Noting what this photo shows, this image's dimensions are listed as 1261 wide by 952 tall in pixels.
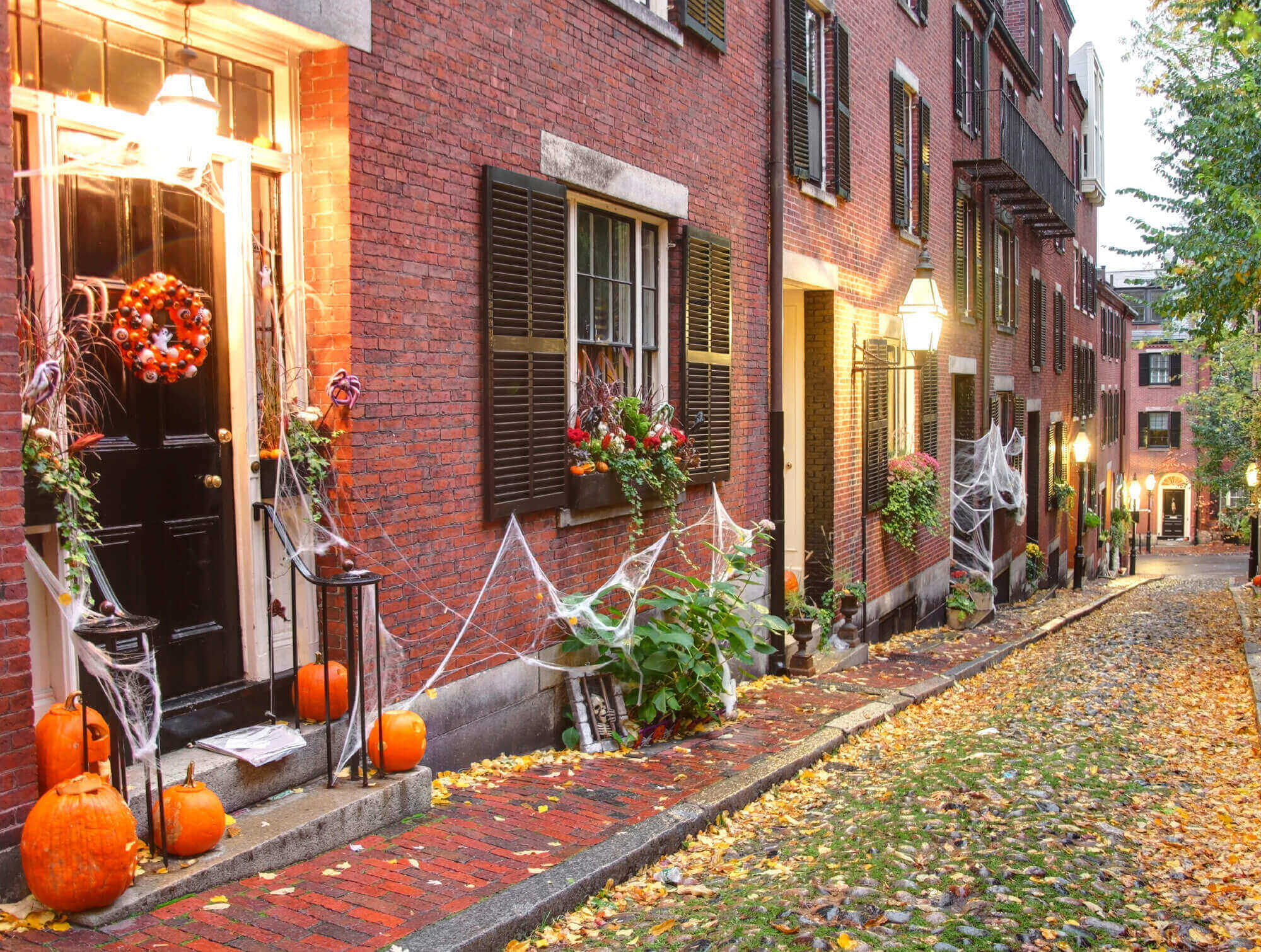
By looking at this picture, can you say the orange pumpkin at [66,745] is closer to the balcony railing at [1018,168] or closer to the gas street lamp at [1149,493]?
the balcony railing at [1018,168]

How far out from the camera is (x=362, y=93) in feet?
17.7

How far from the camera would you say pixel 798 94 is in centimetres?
1057

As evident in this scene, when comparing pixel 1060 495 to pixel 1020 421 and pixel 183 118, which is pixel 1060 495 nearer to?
pixel 1020 421

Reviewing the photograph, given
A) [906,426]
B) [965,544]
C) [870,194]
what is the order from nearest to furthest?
[870,194] → [906,426] → [965,544]

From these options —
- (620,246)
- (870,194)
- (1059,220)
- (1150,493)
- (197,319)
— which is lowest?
(1150,493)

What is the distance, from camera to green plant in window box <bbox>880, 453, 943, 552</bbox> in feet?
43.8

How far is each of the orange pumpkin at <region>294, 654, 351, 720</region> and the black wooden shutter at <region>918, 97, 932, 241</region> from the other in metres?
11.5

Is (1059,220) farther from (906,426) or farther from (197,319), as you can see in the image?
(197,319)

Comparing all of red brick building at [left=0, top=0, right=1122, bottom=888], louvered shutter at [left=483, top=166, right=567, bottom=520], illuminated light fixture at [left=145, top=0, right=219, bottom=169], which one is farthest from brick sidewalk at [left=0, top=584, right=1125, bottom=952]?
illuminated light fixture at [left=145, top=0, right=219, bottom=169]

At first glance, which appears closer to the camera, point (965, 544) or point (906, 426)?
point (906, 426)

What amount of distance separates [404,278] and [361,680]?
6.49 ft

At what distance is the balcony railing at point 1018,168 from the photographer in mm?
17438

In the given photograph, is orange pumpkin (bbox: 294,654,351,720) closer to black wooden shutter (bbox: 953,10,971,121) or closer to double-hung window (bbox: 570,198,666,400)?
double-hung window (bbox: 570,198,666,400)

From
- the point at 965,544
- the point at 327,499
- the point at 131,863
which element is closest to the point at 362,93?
the point at 327,499
